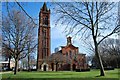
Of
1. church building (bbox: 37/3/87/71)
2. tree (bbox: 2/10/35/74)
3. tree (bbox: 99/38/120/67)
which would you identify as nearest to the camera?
tree (bbox: 2/10/35/74)

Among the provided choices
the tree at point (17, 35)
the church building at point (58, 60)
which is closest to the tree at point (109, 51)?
the church building at point (58, 60)

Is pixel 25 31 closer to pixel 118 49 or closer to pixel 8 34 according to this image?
pixel 8 34

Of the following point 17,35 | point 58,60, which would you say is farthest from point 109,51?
point 17,35

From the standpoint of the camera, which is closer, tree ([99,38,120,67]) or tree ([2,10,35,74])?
tree ([2,10,35,74])

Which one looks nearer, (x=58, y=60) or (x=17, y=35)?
(x=17, y=35)

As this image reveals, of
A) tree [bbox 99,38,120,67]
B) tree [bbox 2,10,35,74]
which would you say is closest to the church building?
tree [bbox 99,38,120,67]

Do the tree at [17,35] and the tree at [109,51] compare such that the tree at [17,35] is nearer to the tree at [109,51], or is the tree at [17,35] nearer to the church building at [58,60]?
the church building at [58,60]

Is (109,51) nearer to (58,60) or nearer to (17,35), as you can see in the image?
(58,60)

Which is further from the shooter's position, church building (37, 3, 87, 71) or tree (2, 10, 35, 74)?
church building (37, 3, 87, 71)

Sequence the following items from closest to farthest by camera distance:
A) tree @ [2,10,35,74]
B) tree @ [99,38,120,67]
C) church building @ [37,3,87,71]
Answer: tree @ [2,10,35,74] < church building @ [37,3,87,71] < tree @ [99,38,120,67]

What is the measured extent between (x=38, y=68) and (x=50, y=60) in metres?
4.34

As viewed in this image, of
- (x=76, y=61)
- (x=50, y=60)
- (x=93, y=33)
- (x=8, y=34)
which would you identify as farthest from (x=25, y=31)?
(x=76, y=61)

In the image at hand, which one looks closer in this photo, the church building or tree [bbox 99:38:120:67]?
the church building

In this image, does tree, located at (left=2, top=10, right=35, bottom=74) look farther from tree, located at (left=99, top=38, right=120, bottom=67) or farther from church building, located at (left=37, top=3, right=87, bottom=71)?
tree, located at (left=99, top=38, right=120, bottom=67)
